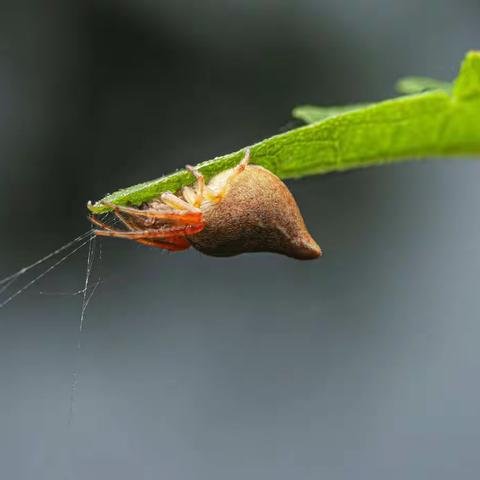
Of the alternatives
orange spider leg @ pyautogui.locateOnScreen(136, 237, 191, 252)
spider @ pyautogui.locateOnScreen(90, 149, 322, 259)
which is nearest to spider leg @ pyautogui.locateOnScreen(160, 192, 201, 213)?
spider @ pyautogui.locateOnScreen(90, 149, 322, 259)

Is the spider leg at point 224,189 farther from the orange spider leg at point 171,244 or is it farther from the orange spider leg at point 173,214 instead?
the orange spider leg at point 171,244

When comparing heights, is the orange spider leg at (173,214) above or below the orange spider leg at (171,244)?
above

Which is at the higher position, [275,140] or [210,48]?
[210,48]

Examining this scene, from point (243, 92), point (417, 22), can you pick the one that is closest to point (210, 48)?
point (243, 92)

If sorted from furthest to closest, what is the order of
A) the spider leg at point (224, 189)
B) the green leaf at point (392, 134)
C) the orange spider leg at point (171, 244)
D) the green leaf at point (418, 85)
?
1. the orange spider leg at point (171, 244)
2. the spider leg at point (224, 189)
3. the green leaf at point (418, 85)
4. the green leaf at point (392, 134)

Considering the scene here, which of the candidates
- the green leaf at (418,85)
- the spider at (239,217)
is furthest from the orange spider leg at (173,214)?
the green leaf at (418,85)

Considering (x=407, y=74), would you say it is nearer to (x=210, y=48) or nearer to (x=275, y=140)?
(x=210, y=48)

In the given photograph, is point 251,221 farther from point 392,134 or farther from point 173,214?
point 392,134

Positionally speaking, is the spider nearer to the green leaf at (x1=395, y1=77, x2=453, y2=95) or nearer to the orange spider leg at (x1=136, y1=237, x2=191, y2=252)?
the orange spider leg at (x1=136, y1=237, x2=191, y2=252)
